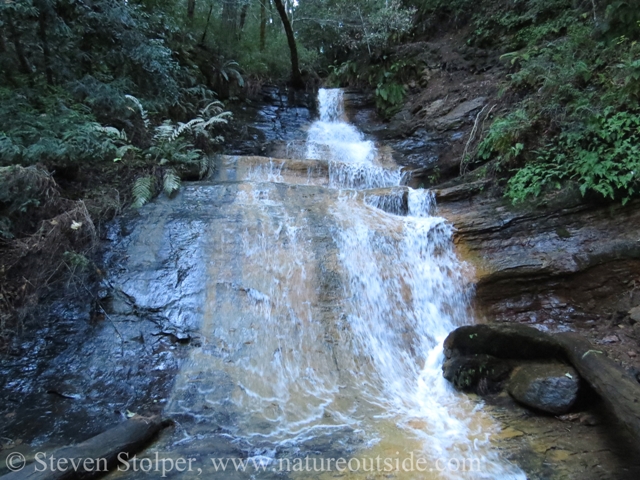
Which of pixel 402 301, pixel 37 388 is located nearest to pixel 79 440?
pixel 37 388

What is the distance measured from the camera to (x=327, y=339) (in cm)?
488

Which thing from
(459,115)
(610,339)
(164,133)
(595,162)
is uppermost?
(459,115)

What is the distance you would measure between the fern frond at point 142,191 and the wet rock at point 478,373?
527 centimetres

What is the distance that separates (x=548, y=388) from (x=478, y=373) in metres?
0.76

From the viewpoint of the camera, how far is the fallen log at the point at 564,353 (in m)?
3.29

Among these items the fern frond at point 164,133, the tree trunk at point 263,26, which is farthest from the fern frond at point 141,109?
the tree trunk at point 263,26

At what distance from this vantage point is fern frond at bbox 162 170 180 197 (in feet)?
20.7

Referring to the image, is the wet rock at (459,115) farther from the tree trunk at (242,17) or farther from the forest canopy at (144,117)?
the tree trunk at (242,17)

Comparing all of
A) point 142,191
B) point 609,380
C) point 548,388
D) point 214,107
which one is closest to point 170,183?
point 142,191

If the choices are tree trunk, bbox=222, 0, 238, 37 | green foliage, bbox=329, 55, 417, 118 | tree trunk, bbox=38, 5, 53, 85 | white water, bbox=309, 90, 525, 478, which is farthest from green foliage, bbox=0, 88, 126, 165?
tree trunk, bbox=222, 0, 238, 37

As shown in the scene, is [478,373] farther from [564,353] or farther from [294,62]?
[294,62]

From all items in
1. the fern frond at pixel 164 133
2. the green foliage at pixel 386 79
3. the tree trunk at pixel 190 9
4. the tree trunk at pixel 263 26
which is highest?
the tree trunk at pixel 263 26

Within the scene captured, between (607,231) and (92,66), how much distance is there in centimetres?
929

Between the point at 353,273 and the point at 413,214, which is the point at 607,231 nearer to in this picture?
the point at 413,214
